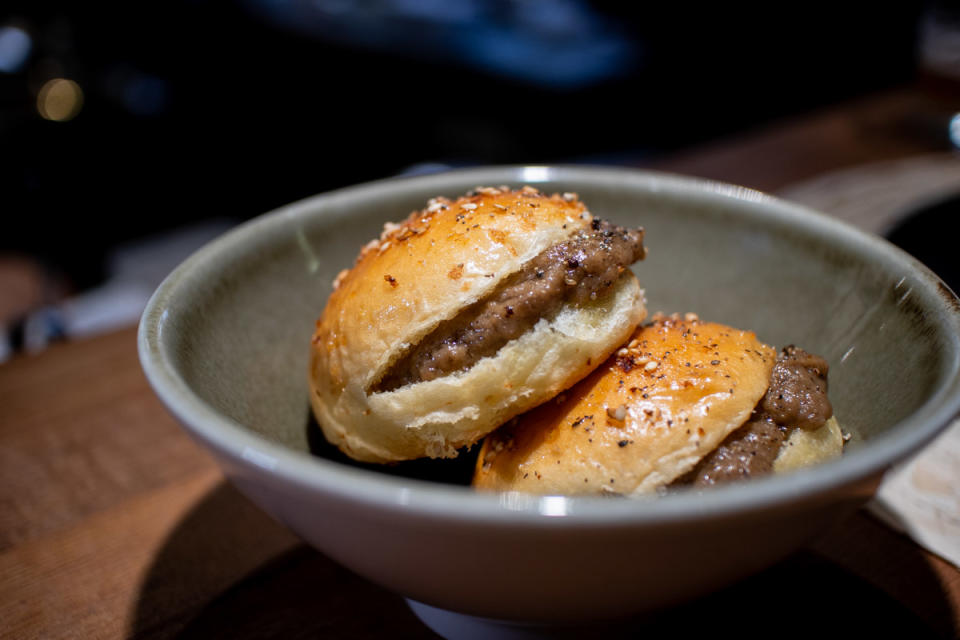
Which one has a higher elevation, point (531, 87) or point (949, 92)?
point (949, 92)

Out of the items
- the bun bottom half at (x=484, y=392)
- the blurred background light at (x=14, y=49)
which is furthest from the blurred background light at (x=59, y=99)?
the bun bottom half at (x=484, y=392)

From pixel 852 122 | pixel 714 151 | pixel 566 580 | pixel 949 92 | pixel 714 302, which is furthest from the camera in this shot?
pixel 852 122

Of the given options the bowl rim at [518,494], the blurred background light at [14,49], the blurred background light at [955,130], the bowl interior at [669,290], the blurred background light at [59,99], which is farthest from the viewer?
the blurred background light at [59,99]

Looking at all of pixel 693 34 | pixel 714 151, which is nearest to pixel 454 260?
pixel 714 151

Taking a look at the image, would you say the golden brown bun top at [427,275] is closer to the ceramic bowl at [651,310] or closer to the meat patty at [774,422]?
the ceramic bowl at [651,310]

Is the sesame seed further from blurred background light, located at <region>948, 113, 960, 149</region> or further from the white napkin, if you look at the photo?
blurred background light, located at <region>948, 113, 960, 149</region>

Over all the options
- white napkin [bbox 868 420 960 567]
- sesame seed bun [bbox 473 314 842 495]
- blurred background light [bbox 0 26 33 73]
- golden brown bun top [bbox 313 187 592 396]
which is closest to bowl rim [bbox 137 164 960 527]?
sesame seed bun [bbox 473 314 842 495]

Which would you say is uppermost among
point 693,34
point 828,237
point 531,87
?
point 828,237

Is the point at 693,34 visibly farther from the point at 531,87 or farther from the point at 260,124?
the point at 260,124
